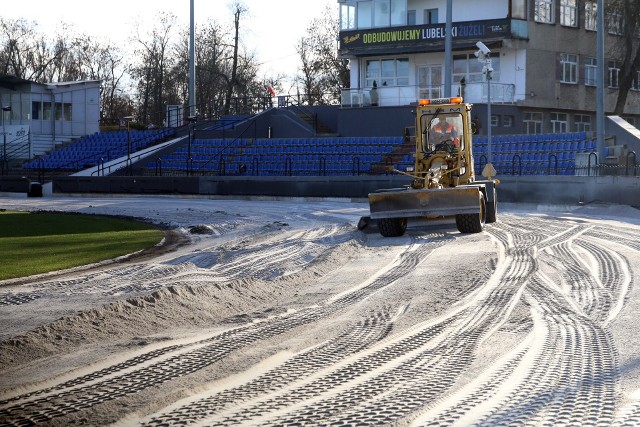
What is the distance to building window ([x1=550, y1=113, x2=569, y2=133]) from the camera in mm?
55688

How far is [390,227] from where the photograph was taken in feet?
71.4

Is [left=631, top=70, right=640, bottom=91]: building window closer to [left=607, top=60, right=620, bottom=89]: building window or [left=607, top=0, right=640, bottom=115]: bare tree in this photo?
[left=607, top=60, right=620, bottom=89]: building window

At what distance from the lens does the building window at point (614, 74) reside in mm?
59125

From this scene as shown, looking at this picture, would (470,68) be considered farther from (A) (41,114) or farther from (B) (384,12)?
(A) (41,114)

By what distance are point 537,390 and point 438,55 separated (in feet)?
163

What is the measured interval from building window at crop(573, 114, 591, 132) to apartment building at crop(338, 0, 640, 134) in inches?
2.3

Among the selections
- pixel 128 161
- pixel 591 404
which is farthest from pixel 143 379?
pixel 128 161

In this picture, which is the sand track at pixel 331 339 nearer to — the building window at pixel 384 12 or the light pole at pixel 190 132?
the light pole at pixel 190 132

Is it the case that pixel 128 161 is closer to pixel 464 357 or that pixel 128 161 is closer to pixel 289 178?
pixel 289 178

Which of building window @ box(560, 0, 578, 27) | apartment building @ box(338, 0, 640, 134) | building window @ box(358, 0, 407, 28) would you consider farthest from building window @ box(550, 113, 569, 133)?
building window @ box(358, 0, 407, 28)

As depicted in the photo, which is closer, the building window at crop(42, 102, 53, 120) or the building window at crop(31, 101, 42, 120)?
the building window at crop(31, 101, 42, 120)

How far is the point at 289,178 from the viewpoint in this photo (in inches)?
1654

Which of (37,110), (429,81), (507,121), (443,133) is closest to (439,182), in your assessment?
(443,133)

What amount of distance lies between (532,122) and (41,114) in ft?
104
